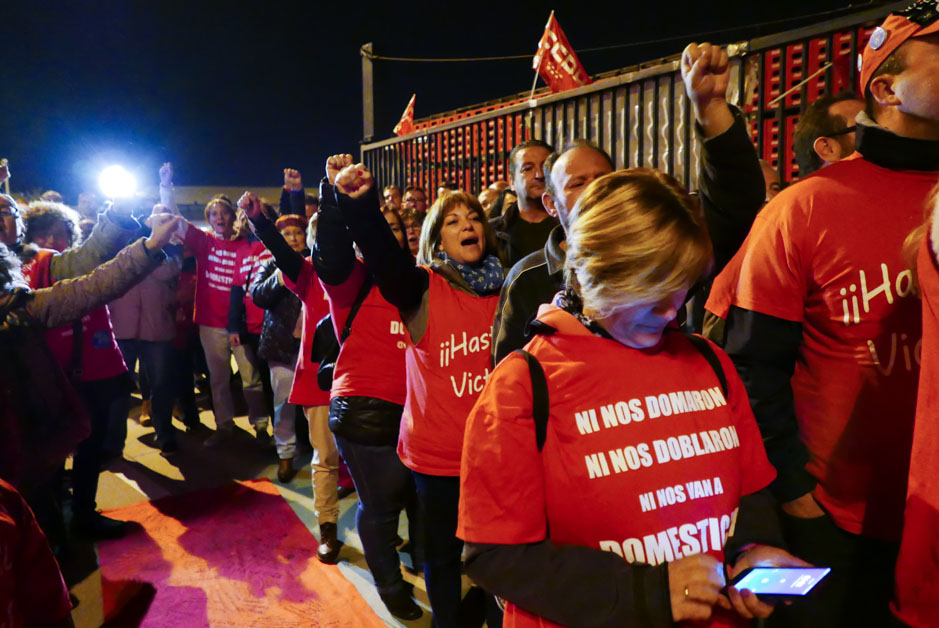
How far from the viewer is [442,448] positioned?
2.19 meters

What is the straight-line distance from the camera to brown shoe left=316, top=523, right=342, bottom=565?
3307 millimetres

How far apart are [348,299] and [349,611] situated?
4.91ft

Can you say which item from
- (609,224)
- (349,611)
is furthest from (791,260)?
(349,611)

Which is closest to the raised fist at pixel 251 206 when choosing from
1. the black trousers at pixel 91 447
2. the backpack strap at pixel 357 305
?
the backpack strap at pixel 357 305

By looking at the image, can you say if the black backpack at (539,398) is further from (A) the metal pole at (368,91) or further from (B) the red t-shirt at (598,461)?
(A) the metal pole at (368,91)

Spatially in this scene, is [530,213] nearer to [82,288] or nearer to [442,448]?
[442,448]

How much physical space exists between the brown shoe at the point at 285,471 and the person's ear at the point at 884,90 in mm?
4159

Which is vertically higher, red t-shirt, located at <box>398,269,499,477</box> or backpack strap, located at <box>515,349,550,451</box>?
backpack strap, located at <box>515,349,550,451</box>

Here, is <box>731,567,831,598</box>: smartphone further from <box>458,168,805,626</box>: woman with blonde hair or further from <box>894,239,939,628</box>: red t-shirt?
<box>894,239,939,628</box>: red t-shirt

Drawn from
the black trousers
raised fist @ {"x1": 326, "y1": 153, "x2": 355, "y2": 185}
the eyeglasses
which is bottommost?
the black trousers

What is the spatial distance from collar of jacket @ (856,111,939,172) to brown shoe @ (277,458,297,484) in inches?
161

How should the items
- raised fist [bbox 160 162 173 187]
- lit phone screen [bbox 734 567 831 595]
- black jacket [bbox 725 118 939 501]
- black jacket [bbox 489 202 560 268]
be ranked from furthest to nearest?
raised fist [bbox 160 162 173 187], black jacket [bbox 489 202 560 268], black jacket [bbox 725 118 939 501], lit phone screen [bbox 734 567 831 595]

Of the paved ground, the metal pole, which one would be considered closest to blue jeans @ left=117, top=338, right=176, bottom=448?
the paved ground

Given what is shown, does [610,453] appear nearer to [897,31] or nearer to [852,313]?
[852,313]
